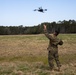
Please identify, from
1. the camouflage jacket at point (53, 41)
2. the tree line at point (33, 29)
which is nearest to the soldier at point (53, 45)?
the camouflage jacket at point (53, 41)

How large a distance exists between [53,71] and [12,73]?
1.71 meters

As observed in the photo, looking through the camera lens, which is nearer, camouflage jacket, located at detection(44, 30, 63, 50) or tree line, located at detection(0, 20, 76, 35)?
camouflage jacket, located at detection(44, 30, 63, 50)

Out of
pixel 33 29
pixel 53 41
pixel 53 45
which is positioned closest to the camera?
pixel 53 41

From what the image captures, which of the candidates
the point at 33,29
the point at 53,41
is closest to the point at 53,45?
the point at 53,41

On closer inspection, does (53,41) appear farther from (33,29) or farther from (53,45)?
(33,29)

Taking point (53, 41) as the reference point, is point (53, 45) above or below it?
below

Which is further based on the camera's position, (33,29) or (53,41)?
(33,29)

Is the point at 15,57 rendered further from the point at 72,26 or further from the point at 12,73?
the point at 72,26

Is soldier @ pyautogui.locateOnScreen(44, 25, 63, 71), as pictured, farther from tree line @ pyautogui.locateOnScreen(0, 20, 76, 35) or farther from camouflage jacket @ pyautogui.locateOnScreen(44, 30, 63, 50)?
tree line @ pyautogui.locateOnScreen(0, 20, 76, 35)

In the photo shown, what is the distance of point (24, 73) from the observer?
1023 cm

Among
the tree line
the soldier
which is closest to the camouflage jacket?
the soldier

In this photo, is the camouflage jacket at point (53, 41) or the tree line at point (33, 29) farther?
the tree line at point (33, 29)

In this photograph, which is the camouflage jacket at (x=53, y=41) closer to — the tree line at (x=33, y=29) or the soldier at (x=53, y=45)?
the soldier at (x=53, y=45)

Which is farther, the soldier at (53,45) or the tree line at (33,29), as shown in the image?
the tree line at (33,29)
